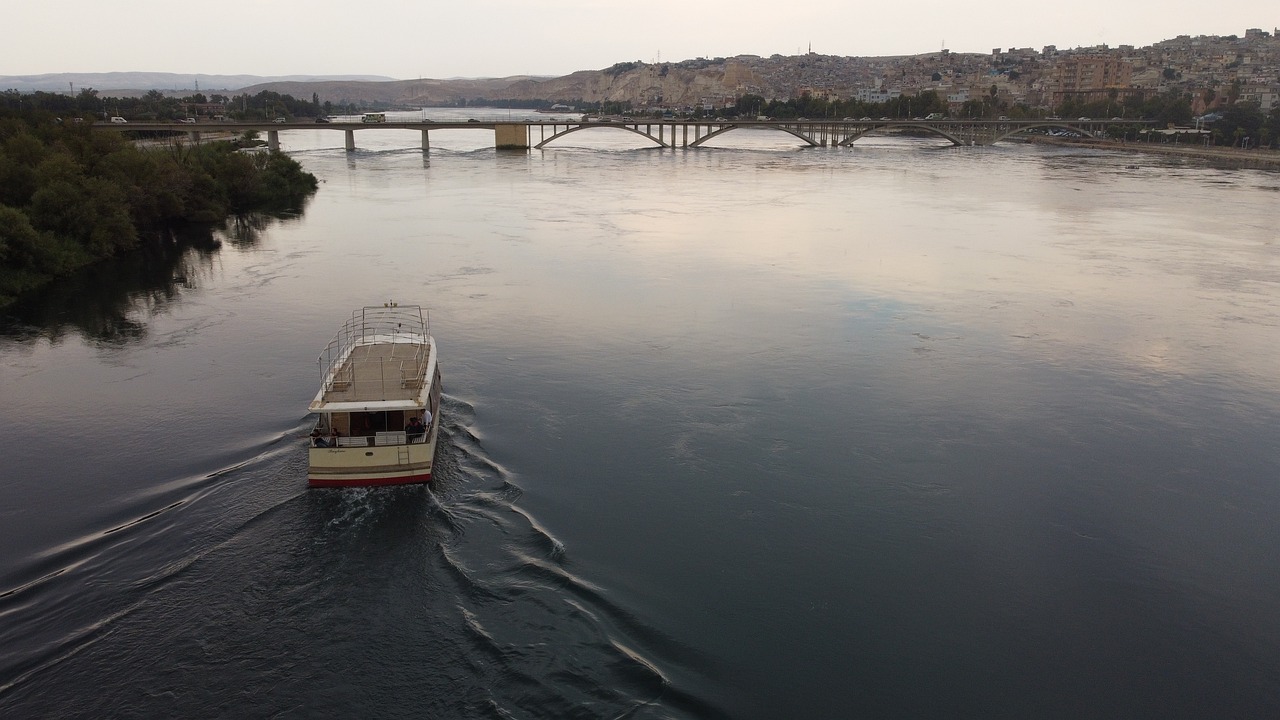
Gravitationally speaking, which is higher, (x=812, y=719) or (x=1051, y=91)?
(x=1051, y=91)

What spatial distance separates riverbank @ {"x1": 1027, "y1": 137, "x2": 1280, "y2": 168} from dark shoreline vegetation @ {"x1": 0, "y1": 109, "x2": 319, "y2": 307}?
5940cm

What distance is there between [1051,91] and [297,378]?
14537cm

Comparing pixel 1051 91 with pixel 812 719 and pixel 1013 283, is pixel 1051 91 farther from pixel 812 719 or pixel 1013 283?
pixel 812 719

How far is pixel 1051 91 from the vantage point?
138 metres

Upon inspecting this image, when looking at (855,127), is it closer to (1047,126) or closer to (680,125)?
(1047,126)

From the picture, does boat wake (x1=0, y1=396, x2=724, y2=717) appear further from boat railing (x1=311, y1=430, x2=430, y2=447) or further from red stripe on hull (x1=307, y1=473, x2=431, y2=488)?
boat railing (x1=311, y1=430, x2=430, y2=447)

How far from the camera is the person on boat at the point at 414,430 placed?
411 inches

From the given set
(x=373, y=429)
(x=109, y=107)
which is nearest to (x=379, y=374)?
(x=373, y=429)

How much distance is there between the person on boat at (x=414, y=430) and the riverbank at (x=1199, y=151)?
6433 centimetres

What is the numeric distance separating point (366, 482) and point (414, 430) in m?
0.78

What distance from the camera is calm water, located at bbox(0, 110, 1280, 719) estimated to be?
766cm

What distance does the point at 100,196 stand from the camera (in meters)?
24.0

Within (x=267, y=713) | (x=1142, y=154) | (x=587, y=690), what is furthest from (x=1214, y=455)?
(x=1142, y=154)

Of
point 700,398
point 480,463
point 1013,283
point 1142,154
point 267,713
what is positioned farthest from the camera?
point 1142,154
